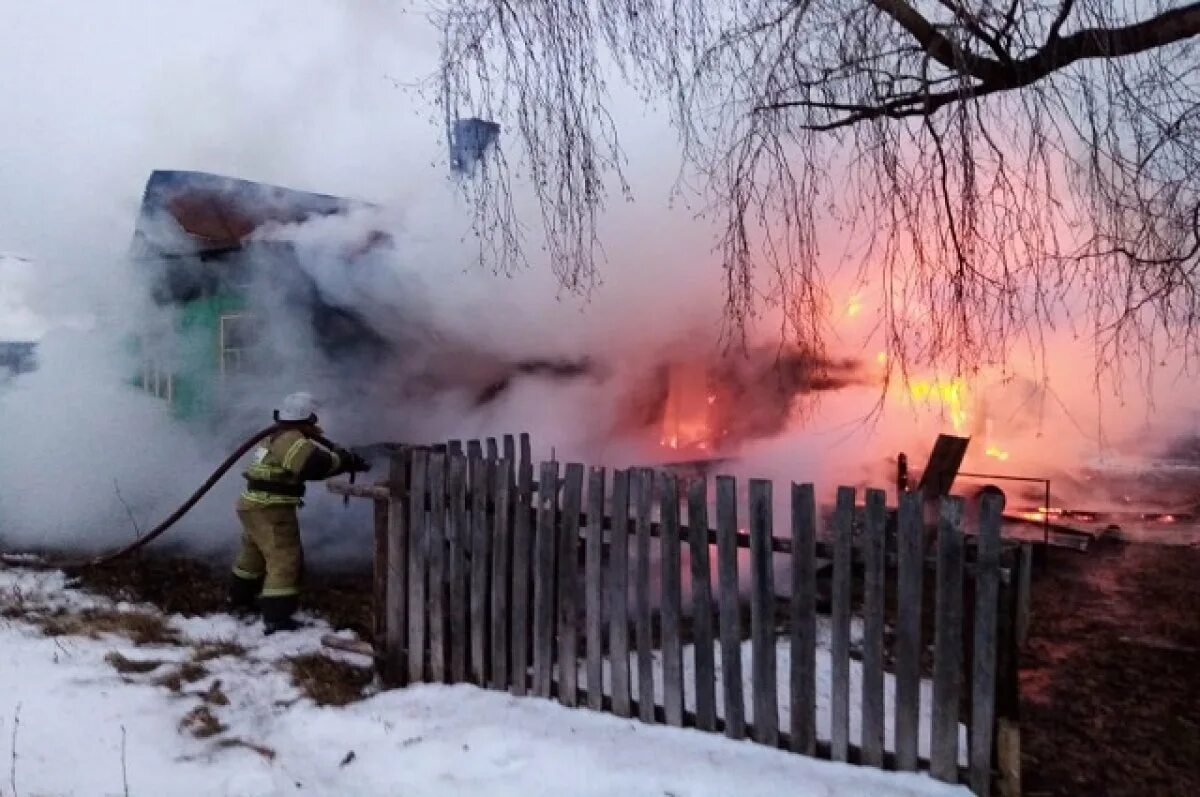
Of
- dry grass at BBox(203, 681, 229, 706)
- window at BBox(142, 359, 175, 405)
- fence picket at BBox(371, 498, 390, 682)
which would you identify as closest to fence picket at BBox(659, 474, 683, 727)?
fence picket at BBox(371, 498, 390, 682)

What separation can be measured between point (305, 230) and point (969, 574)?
8679 mm

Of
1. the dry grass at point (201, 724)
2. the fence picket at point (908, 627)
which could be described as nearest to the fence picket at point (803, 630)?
the fence picket at point (908, 627)

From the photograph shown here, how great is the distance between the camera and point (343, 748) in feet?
13.3

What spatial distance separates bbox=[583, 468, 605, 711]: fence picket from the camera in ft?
13.8

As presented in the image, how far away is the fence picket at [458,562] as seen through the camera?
463 centimetres

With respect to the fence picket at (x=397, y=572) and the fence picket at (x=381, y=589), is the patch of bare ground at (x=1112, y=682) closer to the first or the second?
the fence picket at (x=397, y=572)

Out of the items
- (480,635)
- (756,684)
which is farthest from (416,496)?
(756,684)

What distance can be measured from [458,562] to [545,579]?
1.84 feet

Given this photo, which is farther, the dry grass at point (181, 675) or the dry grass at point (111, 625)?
the dry grass at point (111, 625)

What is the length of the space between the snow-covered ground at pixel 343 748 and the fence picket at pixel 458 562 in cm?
17

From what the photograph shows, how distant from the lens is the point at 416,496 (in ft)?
15.7

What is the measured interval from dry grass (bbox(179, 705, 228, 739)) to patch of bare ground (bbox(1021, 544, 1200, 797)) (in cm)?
389

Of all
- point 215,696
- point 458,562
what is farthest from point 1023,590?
point 215,696

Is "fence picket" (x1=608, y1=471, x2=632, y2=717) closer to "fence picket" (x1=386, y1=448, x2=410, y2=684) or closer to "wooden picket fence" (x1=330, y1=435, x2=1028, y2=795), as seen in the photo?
"wooden picket fence" (x1=330, y1=435, x2=1028, y2=795)
